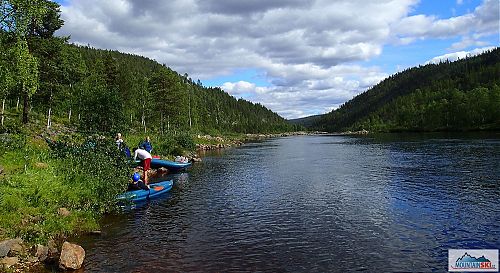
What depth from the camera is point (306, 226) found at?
64.5 feet

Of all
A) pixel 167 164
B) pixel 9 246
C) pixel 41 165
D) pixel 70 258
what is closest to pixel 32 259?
pixel 9 246

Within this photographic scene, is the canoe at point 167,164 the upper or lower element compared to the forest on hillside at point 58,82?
lower

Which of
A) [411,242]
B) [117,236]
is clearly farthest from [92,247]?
[411,242]

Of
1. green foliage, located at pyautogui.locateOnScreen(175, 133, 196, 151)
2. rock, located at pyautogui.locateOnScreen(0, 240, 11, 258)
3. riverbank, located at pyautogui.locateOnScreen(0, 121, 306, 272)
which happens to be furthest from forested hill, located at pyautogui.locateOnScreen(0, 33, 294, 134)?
rock, located at pyautogui.locateOnScreen(0, 240, 11, 258)

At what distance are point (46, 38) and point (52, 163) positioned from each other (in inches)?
999

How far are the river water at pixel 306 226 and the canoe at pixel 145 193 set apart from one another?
76 cm

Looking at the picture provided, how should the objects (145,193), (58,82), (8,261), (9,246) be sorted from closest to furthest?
(8,261)
(9,246)
(145,193)
(58,82)

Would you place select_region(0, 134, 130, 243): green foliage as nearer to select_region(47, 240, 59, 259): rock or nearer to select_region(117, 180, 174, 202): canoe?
select_region(47, 240, 59, 259): rock

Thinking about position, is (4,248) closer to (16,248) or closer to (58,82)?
(16,248)

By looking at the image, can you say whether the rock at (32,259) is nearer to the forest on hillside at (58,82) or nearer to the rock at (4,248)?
the rock at (4,248)

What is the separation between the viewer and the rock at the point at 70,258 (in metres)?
14.0

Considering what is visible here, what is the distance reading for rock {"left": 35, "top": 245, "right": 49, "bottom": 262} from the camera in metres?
14.6

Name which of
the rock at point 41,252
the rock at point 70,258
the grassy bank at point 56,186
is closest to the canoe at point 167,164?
the grassy bank at point 56,186

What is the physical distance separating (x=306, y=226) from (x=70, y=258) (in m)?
11.0
